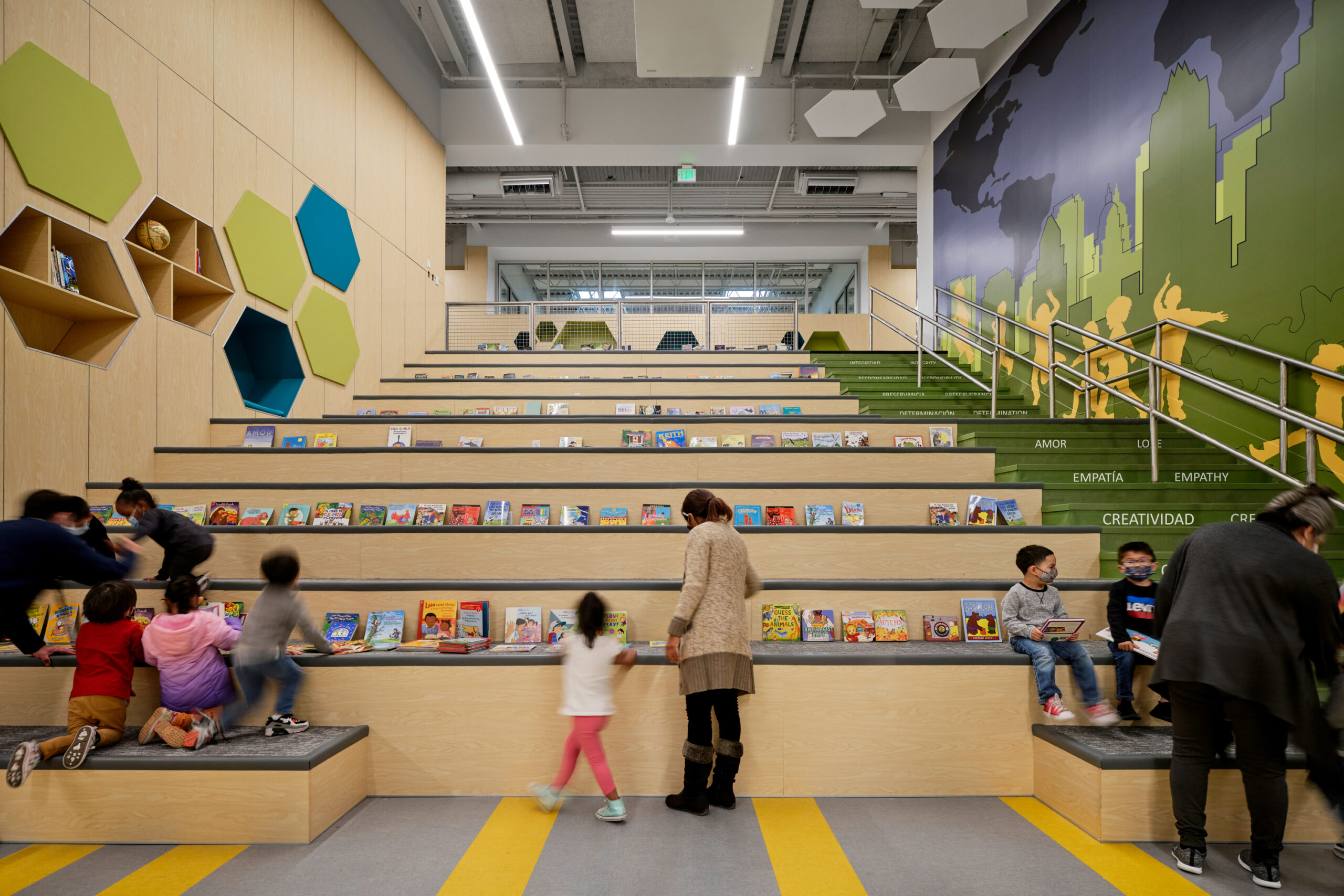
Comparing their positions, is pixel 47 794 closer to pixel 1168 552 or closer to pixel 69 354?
pixel 69 354

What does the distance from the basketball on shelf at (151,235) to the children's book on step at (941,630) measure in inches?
191

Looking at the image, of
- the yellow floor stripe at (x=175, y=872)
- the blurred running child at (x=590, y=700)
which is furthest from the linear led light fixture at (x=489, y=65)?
the yellow floor stripe at (x=175, y=872)

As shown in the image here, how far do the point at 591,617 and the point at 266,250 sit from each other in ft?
14.5

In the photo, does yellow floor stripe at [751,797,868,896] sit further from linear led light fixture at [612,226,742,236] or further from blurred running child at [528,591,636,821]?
linear led light fixture at [612,226,742,236]

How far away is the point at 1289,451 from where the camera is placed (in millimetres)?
4215

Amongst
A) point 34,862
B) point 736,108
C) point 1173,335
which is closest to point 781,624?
point 34,862

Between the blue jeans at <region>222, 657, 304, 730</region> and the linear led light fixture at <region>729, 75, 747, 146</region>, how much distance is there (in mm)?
6733

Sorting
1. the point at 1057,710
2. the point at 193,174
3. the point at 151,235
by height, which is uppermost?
the point at 193,174

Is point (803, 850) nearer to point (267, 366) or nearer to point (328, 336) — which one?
point (267, 366)

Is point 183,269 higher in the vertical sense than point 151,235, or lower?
lower

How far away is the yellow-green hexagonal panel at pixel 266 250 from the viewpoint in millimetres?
5148

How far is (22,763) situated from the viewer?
2.38 metres

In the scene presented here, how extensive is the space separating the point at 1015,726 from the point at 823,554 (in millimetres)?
1087

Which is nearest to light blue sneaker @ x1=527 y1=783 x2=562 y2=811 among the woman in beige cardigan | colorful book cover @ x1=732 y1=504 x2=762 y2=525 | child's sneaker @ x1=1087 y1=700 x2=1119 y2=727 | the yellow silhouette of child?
the woman in beige cardigan
